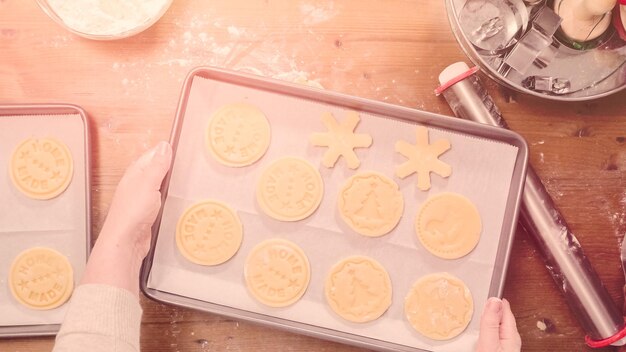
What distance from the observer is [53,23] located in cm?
98

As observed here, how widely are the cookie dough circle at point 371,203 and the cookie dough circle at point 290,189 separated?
0.15 feet

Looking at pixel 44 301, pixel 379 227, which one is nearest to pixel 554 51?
pixel 379 227

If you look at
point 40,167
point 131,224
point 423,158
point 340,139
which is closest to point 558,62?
point 423,158

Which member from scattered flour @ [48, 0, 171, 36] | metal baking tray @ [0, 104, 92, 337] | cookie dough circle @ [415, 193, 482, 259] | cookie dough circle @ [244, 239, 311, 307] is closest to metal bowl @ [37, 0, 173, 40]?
scattered flour @ [48, 0, 171, 36]

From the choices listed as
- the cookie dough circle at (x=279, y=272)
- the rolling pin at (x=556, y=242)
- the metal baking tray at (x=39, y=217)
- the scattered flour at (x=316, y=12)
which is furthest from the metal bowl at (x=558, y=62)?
the metal baking tray at (x=39, y=217)

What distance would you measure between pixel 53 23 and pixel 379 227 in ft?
2.09

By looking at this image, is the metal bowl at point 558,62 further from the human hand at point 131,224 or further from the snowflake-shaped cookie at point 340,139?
the human hand at point 131,224

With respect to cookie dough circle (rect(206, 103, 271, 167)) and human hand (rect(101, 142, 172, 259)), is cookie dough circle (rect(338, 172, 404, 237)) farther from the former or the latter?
human hand (rect(101, 142, 172, 259))

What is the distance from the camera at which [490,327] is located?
0.89m

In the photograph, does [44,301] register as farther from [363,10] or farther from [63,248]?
[363,10]

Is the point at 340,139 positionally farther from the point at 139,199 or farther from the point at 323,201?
the point at 139,199

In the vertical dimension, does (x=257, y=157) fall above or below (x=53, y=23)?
below

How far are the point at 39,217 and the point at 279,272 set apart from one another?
0.40 metres

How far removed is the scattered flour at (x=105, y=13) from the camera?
3.13 ft
